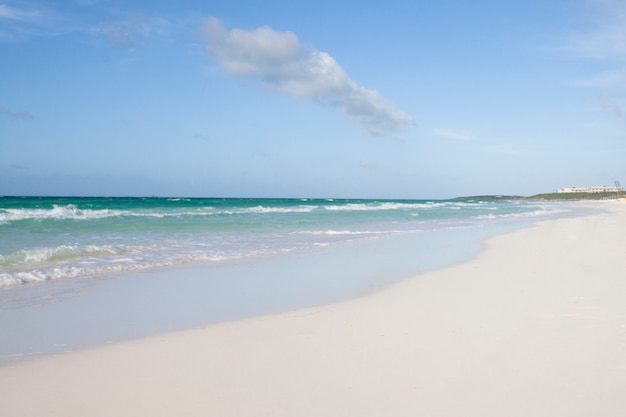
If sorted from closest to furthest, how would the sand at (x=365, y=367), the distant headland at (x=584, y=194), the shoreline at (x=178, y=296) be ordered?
the sand at (x=365, y=367) → the shoreline at (x=178, y=296) → the distant headland at (x=584, y=194)

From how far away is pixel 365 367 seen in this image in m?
3.79

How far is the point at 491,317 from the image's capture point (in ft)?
17.4

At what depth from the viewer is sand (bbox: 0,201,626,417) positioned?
3139 millimetres

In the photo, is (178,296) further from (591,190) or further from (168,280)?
(591,190)

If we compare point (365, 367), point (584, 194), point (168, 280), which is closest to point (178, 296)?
point (168, 280)

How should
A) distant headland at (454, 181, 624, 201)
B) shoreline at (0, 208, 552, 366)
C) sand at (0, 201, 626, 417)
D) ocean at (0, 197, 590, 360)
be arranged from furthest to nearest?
distant headland at (454, 181, 624, 201)
ocean at (0, 197, 590, 360)
shoreline at (0, 208, 552, 366)
sand at (0, 201, 626, 417)

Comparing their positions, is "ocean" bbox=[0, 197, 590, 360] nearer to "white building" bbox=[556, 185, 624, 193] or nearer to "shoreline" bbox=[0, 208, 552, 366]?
"shoreline" bbox=[0, 208, 552, 366]

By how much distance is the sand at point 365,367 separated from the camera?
3.14 metres

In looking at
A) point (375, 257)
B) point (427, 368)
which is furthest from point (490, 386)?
point (375, 257)

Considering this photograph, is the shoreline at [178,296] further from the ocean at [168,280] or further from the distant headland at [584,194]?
the distant headland at [584,194]

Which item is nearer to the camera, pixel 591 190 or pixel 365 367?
pixel 365 367

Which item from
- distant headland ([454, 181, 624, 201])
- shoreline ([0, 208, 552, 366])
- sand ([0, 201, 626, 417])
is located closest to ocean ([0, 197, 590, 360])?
shoreline ([0, 208, 552, 366])

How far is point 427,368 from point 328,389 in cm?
86

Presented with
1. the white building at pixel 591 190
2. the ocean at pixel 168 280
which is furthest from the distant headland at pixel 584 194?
the ocean at pixel 168 280
